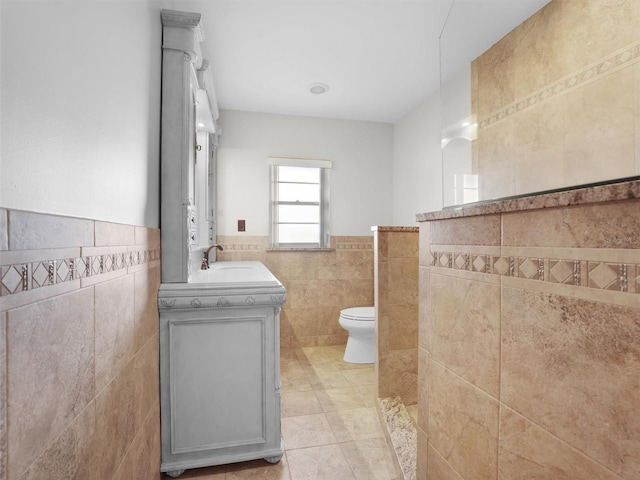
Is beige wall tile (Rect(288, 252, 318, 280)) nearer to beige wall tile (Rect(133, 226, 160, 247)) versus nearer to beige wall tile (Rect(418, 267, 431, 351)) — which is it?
beige wall tile (Rect(133, 226, 160, 247))

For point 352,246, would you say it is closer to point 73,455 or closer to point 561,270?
point 561,270

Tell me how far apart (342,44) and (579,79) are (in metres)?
1.54

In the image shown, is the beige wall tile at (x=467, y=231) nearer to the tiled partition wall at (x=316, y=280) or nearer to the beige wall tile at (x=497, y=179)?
the beige wall tile at (x=497, y=179)

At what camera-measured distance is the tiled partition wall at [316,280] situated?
11.1 feet

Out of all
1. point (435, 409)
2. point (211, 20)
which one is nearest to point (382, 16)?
point (211, 20)

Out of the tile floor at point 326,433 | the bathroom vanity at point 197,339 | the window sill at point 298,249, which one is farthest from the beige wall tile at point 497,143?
the window sill at point 298,249

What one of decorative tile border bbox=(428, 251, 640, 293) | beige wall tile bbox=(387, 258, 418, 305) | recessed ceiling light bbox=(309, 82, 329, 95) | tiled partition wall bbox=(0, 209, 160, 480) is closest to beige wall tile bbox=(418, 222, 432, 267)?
decorative tile border bbox=(428, 251, 640, 293)

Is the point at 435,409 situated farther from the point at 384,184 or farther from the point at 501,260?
the point at 384,184

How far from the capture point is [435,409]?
1.07m

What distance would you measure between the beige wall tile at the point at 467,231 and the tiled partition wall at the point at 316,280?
2439 mm

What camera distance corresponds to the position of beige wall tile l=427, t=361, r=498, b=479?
2.74 feet

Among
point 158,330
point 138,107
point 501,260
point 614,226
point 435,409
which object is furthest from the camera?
point 158,330

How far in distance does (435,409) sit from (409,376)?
3.44ft

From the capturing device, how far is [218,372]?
1529mm
